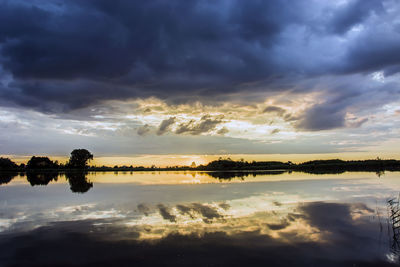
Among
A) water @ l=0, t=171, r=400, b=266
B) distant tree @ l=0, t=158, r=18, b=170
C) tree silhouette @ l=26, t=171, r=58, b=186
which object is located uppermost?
distant tree @ l=0, t=158, r=18, b=170

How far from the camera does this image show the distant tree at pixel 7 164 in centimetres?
17982

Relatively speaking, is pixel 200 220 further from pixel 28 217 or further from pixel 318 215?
pixel 28 217

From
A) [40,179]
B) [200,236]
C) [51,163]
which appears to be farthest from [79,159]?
[200,236]

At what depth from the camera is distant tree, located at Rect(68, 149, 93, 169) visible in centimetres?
18438

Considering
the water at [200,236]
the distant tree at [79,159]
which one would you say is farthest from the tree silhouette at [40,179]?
the distant tree at [79,159]

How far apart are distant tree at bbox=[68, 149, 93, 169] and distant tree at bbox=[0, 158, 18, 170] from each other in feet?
124

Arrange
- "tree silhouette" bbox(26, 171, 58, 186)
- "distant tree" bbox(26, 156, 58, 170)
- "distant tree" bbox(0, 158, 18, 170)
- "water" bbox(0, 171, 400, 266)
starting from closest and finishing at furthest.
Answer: "water" bbox(0, 171, 400, 266), "tree silhouette" bbox(26, 171, 58, 186), "distant tree" bbox(0, 158, 18, 170), "distant tree" bbox(26, 156, 58, 170)

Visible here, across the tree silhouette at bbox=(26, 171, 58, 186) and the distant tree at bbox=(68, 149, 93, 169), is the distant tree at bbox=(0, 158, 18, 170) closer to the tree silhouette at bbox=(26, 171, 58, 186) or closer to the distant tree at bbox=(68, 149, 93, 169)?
the distant tree at bbox=(68, 149, 93, 169)

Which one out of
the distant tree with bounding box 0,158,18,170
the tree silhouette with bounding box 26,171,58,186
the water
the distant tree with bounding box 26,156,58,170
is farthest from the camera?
the distant tree with bounding box 26,156,58,170

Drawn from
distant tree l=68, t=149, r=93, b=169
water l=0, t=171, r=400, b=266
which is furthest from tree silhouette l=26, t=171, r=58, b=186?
distant tree l=68, t=149, r=93, b=169

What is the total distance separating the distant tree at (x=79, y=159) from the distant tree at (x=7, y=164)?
37945mm

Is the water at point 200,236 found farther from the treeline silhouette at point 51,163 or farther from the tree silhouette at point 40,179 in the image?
the treeline silhouette at point 51,163

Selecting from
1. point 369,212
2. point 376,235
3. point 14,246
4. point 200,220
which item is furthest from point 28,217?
point 369,212

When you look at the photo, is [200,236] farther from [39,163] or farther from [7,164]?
[7,164]
